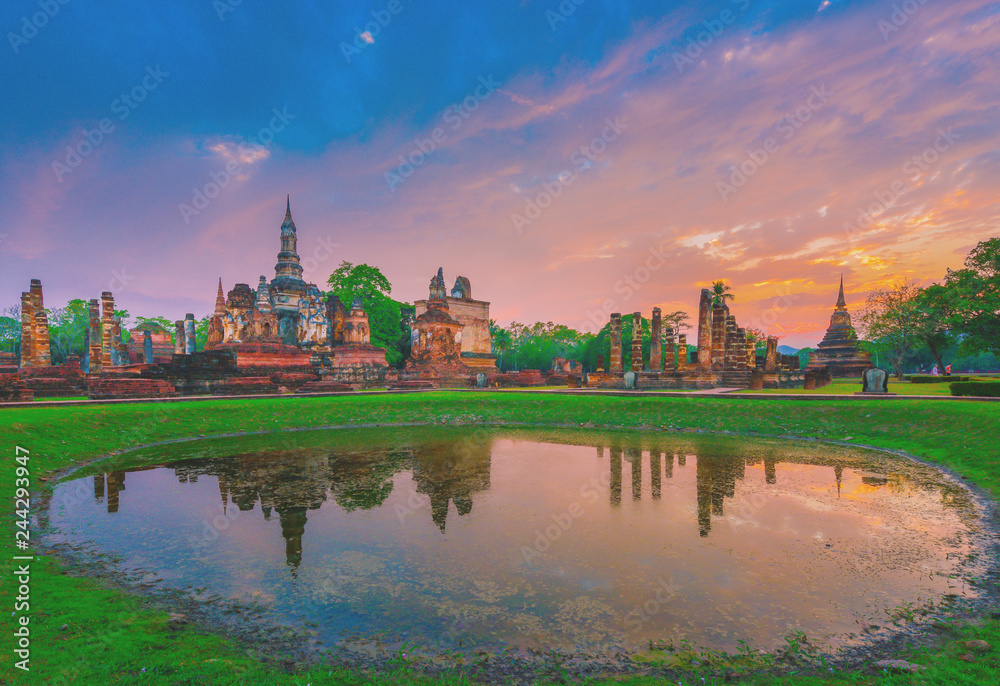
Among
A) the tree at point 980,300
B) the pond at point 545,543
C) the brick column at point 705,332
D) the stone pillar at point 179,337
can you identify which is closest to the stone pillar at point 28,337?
the stone pillar at point 179,337

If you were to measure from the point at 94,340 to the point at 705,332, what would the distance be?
36451 millimetres

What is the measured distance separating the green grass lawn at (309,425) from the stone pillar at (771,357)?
45.3 ft

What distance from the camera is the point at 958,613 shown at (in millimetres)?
3906

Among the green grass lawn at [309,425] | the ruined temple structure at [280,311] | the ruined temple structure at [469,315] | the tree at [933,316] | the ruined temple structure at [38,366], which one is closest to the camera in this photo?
the green grass lawn at [309,425]

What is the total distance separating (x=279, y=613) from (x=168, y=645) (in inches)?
32.5

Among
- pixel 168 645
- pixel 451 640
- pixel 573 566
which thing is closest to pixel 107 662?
pixel 168 645

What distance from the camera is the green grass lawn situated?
10.1 feet

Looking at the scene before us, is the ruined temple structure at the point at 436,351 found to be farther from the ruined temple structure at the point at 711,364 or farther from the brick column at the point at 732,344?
the brick column at the point at 732,344

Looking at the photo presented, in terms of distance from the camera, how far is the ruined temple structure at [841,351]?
36.5 m

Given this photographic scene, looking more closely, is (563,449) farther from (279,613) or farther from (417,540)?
(279,613)

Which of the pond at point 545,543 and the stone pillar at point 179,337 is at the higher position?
the stone pillar at point 179,337

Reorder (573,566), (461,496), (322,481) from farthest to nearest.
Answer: (322,481)
(461,496)
(573,566)

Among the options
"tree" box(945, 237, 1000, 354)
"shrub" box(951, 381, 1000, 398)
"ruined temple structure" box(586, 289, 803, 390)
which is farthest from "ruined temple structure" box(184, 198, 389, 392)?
"tree" box(945, 237, 1000, 354)

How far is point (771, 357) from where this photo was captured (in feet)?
98.3
